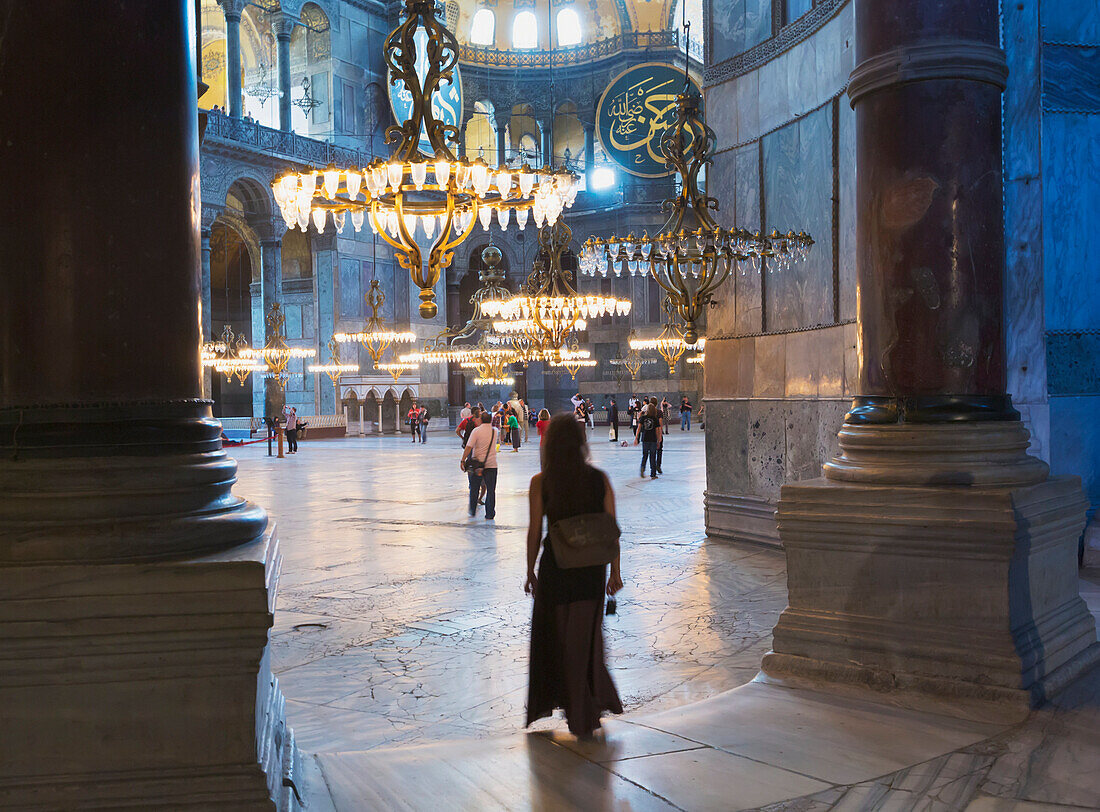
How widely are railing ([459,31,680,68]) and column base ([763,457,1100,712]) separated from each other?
3254cm

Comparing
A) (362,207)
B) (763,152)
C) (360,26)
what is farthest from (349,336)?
(763,152)

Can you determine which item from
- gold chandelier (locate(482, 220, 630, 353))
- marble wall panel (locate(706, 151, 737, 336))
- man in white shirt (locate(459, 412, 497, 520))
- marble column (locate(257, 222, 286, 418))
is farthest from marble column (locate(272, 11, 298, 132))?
marble wall panel (locate(706, 151, 737, 336))

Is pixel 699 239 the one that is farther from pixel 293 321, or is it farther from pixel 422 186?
pixel 293 321

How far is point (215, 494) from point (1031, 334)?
5.60 m

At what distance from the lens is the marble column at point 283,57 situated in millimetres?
27297

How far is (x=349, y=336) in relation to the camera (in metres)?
25.1

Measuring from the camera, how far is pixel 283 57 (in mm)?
27359

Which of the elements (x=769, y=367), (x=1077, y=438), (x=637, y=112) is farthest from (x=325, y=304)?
(x=1077, y=438)

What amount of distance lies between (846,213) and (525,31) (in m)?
30.8

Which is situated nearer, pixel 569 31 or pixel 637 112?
pixel 637 112

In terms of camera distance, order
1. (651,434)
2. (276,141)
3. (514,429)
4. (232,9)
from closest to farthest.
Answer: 1. (651,434)
2. (514,429)
3. (232,9)
4. (276,141)

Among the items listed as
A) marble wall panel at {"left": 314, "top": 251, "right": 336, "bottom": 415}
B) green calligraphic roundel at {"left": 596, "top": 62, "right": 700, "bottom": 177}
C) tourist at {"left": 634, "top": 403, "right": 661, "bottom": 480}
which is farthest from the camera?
marble wall panel at {"left": 314, "top": 251, "right": 336, "bottom": 415}

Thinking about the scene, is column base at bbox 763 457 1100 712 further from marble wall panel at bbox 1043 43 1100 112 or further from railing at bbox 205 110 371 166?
railing at bbox 205 110 371 166

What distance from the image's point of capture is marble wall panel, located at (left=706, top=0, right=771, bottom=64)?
8.86 m
